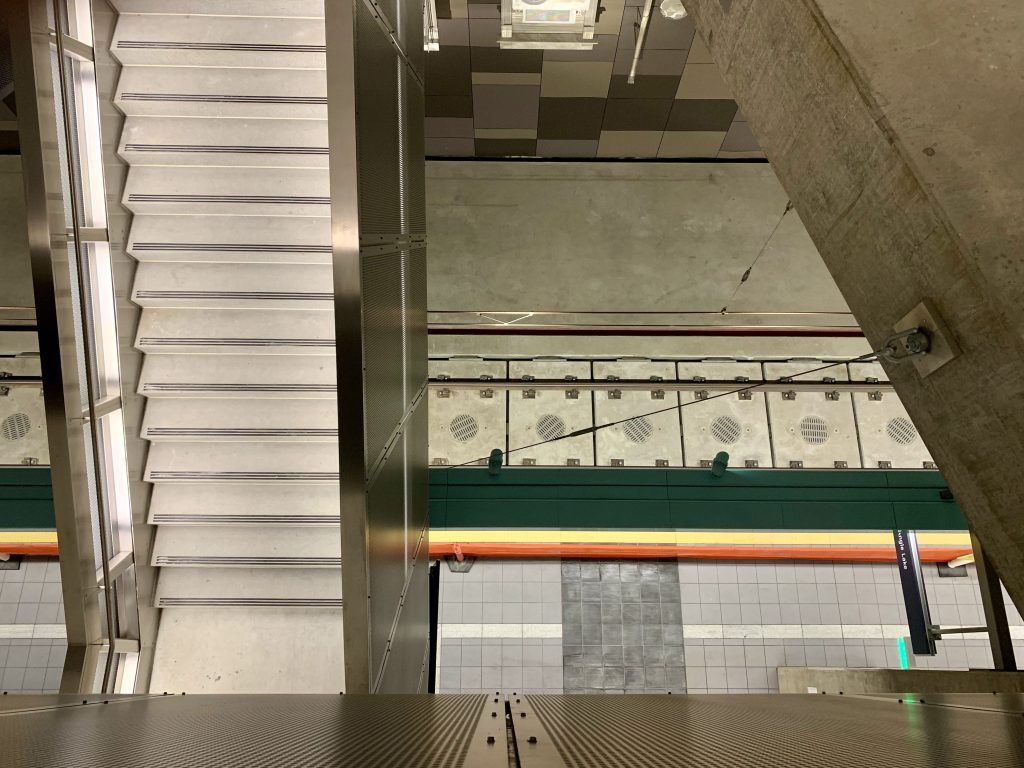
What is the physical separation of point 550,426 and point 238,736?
6.59 metres

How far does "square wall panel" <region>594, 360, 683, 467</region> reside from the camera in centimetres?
795

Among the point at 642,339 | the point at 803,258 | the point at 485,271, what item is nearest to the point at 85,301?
the point at 485,271

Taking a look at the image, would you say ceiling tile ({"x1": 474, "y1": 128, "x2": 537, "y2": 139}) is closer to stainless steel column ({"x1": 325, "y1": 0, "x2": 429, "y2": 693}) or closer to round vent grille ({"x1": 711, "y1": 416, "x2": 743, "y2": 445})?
stainless steel column ({"x1": 325, "y1": 0, "x2": 429, "y2": 693})

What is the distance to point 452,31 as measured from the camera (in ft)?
26.8

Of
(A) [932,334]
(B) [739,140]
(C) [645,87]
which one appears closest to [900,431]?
(B) [739,140]

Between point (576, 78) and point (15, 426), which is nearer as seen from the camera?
point (15, 426)

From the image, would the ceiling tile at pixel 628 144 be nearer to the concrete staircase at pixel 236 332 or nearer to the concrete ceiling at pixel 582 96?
the concrete ceiling at pixel 582 96

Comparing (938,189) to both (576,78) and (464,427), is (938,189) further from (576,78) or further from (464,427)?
(576,78)

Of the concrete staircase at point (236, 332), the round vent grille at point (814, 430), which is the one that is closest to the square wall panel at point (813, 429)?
the round vent grille at point (814, 430)

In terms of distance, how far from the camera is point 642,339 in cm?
877

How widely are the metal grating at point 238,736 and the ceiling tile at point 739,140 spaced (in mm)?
9076

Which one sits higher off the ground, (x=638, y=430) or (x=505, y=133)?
(x=505, y=133)

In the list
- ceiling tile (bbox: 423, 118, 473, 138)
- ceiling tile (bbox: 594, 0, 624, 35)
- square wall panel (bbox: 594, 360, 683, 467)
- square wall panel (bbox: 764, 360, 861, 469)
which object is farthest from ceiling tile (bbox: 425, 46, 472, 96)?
square wall panel (bbox: 764, 360, 861, 469)

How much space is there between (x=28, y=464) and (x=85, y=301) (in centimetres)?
488
